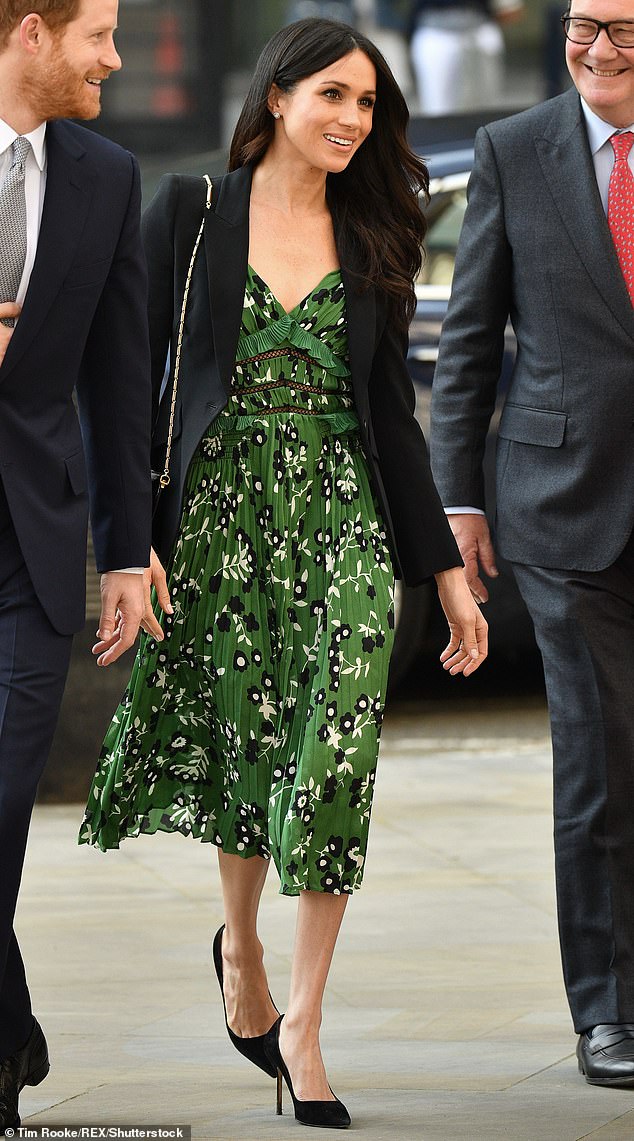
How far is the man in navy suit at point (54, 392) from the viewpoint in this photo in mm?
3736

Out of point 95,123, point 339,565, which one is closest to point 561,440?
point 339,565

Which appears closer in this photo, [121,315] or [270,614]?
[121,315]

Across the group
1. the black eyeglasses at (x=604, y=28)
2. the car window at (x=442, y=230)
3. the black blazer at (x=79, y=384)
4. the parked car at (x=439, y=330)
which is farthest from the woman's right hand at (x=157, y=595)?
the car window at (x=442, y=230)

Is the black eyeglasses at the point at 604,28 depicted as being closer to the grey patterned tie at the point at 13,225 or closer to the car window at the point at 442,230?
the grey patterned tie at the point at 13,225

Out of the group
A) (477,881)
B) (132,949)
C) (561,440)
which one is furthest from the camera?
(477,881)

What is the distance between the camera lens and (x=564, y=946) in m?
4.61

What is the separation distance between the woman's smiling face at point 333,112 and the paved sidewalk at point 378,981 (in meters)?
1.79

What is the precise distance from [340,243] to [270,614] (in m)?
0.73

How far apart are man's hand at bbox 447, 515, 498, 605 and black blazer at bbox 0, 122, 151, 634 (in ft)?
3.22

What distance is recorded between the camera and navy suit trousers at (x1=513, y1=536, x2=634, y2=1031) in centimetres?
455

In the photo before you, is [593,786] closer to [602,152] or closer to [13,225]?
[602,152]

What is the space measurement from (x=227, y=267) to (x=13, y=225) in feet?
2.12

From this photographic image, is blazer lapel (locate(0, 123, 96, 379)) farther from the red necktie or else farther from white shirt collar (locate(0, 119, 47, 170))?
the red necktie

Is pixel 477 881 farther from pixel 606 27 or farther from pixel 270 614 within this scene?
pixel 606 27
